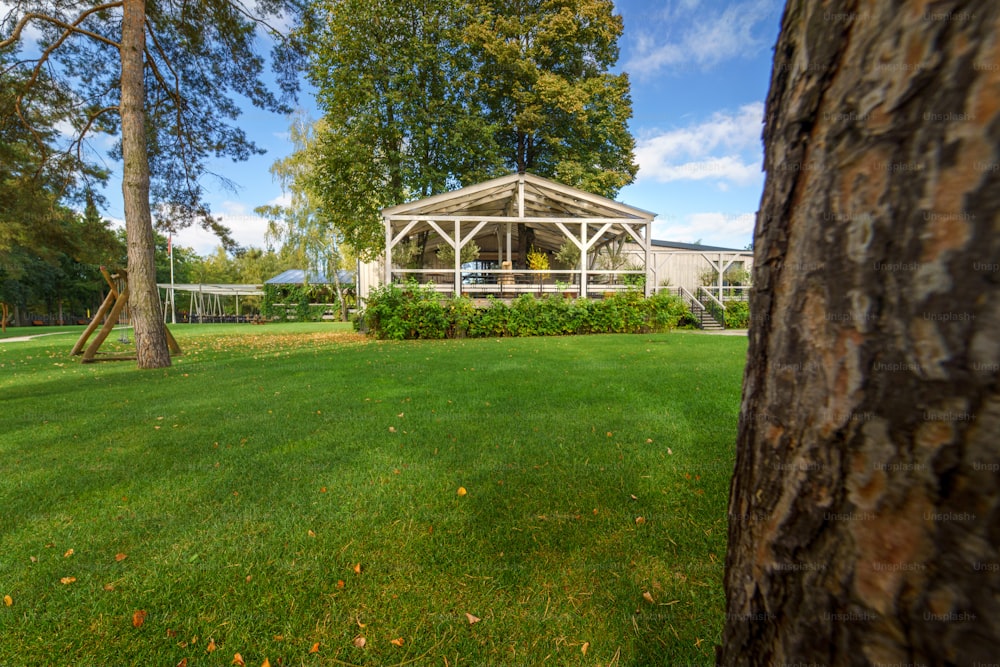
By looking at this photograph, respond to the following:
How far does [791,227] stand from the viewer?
738 mm

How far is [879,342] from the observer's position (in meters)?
0.58

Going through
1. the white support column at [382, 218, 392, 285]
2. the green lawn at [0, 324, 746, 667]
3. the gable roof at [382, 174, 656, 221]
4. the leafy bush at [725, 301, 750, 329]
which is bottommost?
the green lawn at [0, 324, 746, 667]

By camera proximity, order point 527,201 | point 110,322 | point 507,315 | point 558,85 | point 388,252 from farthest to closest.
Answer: point 558,85 → point 527,201 → point 388,252 → point 507,315 → point 110,322

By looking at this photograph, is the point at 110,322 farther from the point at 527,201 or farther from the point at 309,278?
the point at 309,278

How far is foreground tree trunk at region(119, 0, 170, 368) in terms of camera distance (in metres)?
7.32

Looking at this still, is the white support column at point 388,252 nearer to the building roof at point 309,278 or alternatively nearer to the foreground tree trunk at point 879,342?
the foreground tree trunk at point 879,342

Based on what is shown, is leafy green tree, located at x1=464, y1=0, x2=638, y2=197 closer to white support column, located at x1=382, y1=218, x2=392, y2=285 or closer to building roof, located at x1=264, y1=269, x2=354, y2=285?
white support column, located at x1=382, y1=218, x2=392, y2=285

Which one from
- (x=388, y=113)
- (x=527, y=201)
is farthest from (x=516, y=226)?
(x=388, y=113)

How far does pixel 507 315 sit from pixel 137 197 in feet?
26.7

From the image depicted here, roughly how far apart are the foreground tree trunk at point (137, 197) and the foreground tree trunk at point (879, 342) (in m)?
9.10

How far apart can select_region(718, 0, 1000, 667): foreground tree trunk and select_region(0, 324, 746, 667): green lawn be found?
1046 millimetres

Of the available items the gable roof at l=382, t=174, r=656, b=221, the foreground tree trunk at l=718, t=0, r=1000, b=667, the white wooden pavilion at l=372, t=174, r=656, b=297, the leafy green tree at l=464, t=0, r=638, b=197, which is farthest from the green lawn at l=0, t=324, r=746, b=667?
the leafy green tree at l=464, t=0, r=638, b=197

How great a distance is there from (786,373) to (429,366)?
6235mm

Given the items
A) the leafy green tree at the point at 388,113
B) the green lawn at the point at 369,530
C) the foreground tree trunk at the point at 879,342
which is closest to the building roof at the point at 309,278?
the leafy green tree at the point at 388,113
